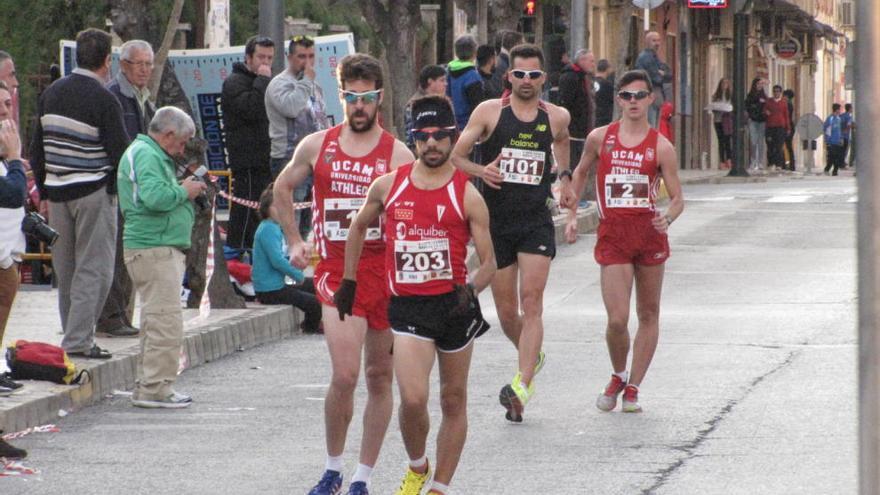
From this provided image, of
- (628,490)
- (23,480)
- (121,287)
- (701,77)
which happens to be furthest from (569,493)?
(701,77)

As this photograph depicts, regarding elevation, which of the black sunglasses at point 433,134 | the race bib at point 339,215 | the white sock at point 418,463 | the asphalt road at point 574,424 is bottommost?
the asphalt road at point 574,424

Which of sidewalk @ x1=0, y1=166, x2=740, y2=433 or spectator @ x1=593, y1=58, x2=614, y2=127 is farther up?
spectator @ x1=593, y1=58, x2=614, y2=127

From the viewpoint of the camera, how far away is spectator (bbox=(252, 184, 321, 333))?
44.9 feet

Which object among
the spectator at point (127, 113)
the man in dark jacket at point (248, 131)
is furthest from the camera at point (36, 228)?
the man in dark jacket at point (248, 131)

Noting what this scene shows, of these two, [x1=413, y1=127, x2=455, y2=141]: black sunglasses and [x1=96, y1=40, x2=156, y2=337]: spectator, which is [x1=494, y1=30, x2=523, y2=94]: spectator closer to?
[x1=96, y1=40, x2=156, y2=337]: spectator

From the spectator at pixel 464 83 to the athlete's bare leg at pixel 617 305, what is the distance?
7989 millimetres

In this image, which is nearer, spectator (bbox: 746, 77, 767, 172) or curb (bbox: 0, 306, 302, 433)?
curb (bbox: 0, 306, 302, 433)

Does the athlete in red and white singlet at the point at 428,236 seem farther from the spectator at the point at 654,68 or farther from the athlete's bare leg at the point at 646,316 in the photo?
the spectator at the point at 654,68

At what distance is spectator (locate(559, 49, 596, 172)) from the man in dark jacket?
254 inches

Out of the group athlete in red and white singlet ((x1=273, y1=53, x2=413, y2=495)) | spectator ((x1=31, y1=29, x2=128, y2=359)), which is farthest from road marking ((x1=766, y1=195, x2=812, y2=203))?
athlete in red and white singlet ((x1=273, y1=53, x2=413, y2=495))

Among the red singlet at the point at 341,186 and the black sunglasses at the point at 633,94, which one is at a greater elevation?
the black sunglasses at the point at 633,94

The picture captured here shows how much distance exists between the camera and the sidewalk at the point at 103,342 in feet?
31.7

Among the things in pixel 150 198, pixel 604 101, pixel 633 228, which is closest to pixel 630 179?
pixel 633 228

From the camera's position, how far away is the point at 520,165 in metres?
9.94
